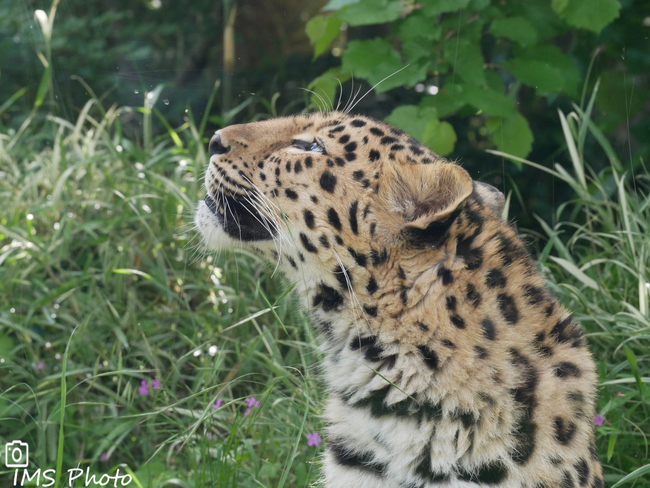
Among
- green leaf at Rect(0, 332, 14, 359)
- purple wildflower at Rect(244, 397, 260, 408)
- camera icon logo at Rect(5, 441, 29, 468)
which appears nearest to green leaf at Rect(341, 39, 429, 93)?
purple wildflower at Rect(244, 397, 260, 408)

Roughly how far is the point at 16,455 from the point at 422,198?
2511 millimetres

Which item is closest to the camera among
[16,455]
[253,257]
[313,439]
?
[313,439]

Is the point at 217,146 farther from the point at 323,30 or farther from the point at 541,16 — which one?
the point at 541,16

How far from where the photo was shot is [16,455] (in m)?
3.45

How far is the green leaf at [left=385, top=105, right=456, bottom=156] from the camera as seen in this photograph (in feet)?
12.4

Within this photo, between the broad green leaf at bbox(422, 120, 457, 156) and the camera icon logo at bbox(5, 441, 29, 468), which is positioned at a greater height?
the broad green leaf at bbox(422, 120, 457, 156)

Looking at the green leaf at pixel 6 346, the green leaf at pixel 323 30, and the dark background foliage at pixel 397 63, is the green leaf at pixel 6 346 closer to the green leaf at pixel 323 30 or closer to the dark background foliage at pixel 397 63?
the dark background foliage at pixel 397 63

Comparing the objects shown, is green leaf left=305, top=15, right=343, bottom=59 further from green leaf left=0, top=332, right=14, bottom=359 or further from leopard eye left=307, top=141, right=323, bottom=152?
green leaf left=0, top=332, right=14, bottom=359

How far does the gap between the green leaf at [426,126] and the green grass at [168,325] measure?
742mm

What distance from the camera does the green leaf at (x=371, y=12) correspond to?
3.76 m

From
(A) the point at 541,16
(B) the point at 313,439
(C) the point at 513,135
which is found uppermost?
(A) the point at 541,16

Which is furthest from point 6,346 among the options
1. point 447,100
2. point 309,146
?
point 447,100

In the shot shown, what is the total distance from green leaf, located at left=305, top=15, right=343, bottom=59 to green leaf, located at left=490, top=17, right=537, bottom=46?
3.05 ft

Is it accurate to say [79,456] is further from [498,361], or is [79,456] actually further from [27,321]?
[498,361]
